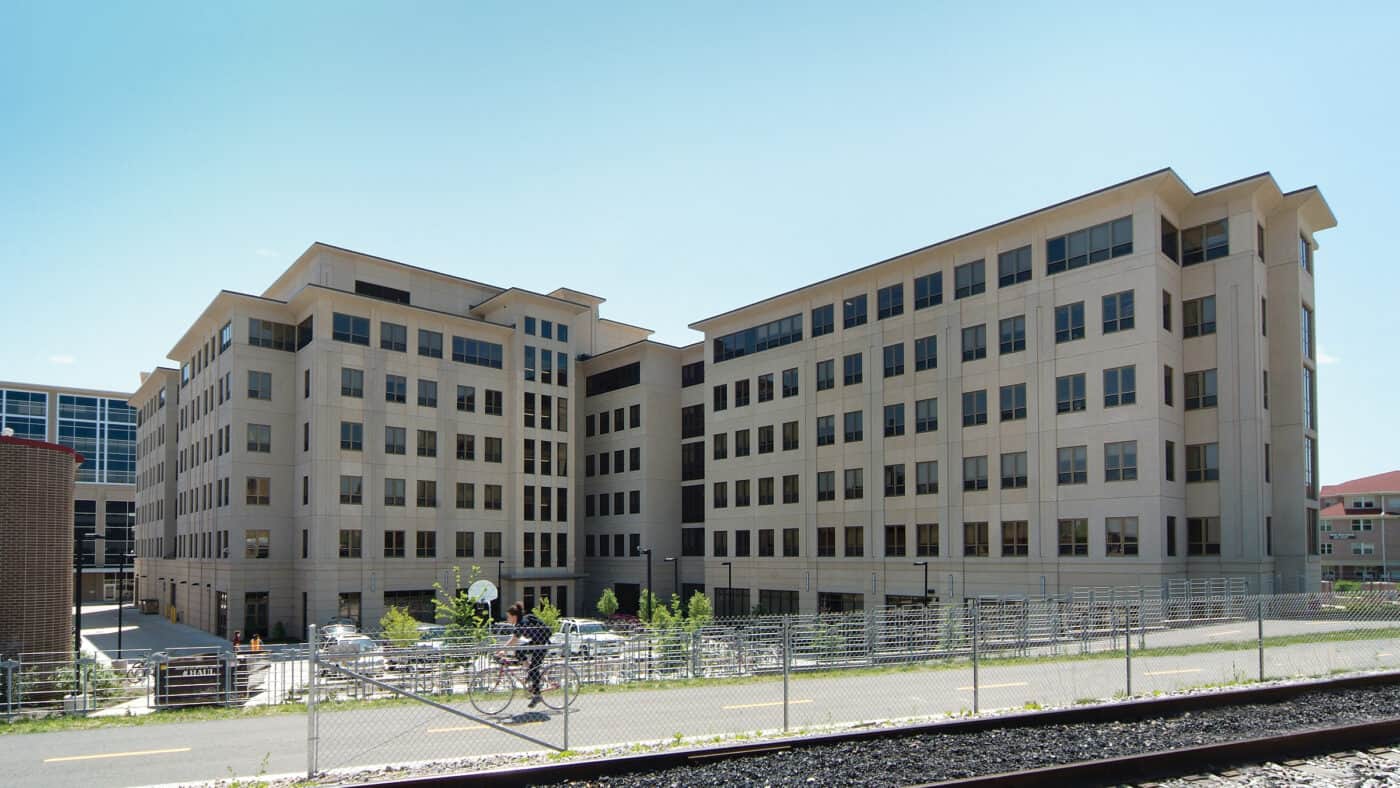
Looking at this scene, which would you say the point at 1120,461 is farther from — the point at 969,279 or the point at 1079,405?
the point at 969,279

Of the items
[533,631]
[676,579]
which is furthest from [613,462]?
[533,631]

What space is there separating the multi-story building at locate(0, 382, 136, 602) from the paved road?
107 meters

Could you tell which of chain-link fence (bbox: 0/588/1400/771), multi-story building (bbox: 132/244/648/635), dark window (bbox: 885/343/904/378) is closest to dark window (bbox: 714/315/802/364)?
dark window (bbox: 885/343/904/378)

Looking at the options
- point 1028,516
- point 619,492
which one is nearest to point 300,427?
point 619,492

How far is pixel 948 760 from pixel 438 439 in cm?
5170

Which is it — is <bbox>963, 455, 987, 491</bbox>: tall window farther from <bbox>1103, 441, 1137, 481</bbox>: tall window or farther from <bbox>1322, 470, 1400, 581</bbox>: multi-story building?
<bbox>1322, 470, 1400, 581</bbox>: multi-story building

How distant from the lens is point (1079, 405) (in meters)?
43.9

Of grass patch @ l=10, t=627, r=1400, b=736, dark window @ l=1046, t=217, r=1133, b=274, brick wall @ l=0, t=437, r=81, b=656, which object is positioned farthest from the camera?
dark window @ l=1046, t=217, r=1133, b=274

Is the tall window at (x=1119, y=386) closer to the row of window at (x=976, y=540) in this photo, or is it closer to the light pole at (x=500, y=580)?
the row of window at (x=976, y=540)

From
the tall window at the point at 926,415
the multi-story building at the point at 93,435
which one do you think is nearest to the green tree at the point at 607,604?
the tall window at the point at 926,415

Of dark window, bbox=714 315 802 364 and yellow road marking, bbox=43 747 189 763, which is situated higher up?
dark window, bbox=714 315 802 364

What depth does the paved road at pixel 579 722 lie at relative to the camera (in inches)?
517

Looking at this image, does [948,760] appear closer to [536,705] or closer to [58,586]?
[536,705]

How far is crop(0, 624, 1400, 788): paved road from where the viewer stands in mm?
13141
